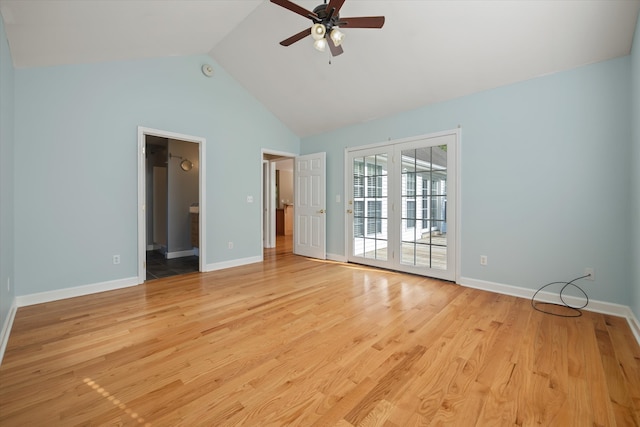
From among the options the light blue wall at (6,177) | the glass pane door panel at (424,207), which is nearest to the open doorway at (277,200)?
the glass pane door panel at (424,207)

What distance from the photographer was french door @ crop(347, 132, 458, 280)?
384cm

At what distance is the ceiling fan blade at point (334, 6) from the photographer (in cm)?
221

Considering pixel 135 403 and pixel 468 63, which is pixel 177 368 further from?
pixel 468 63

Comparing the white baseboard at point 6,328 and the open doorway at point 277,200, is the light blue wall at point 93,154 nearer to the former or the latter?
the white baseboard at point 6,328

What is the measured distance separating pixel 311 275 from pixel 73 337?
2.70 metres

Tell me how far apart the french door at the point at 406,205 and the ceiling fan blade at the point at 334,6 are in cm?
225

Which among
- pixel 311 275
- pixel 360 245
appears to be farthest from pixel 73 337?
pixel 360 245

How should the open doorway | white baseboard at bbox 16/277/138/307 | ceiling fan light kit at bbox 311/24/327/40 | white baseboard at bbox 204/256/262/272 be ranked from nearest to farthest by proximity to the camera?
1. ceiling fan light kit at bbox 311/24/327/40
2. white baseboard at bbox 16/277/138/307
3. white baseboard at bbox 204/256/262/272
4. the open doorway

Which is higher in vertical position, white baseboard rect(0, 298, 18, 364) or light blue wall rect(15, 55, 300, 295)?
light blue wall rect(15, 55, 300, 295)

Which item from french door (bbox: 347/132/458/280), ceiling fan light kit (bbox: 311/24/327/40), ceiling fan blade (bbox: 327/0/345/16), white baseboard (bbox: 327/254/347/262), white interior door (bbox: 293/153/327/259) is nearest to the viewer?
ceiling fan blade (bbox: 327/0/345/16)

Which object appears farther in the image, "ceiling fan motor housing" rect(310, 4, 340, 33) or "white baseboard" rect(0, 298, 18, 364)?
"ceiling fan motor housing" rect(310, 4, 340, 33)

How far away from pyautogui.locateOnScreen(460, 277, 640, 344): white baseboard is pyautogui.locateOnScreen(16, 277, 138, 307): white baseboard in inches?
175

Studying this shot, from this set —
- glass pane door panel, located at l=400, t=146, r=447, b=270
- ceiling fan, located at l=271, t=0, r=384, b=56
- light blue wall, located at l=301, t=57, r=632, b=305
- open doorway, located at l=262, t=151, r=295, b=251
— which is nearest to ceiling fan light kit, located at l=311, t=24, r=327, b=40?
ceiling fan, located at l=271, t=0, r=384, b=56

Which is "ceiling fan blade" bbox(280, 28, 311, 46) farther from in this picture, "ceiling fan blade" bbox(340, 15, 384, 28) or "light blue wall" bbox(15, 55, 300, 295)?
"light blue wall" bbox(15, 55, 300, 295)
